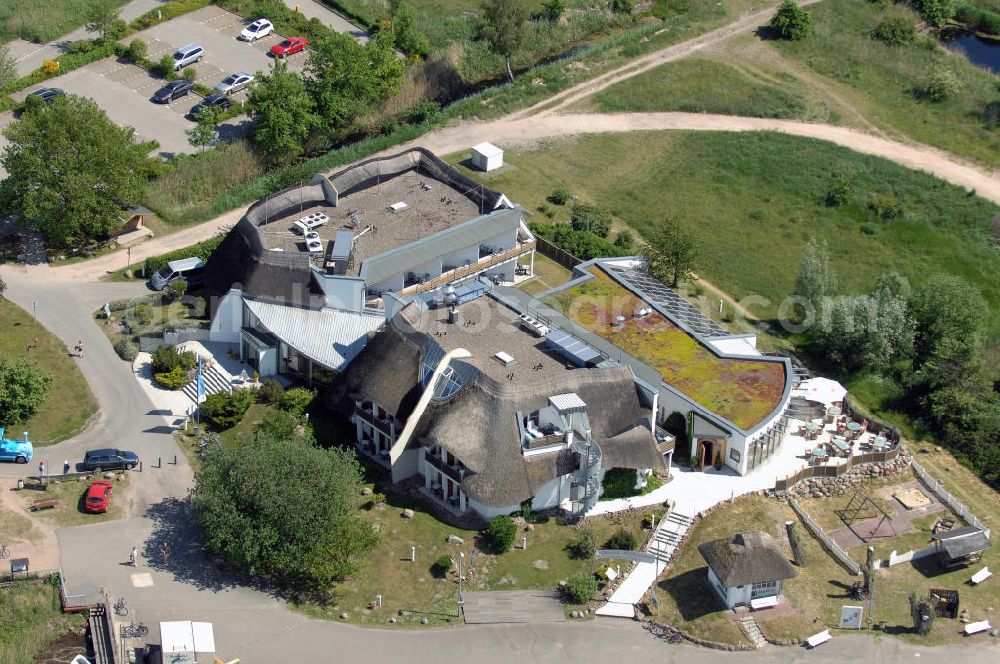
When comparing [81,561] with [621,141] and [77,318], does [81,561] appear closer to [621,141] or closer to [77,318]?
[77,318]

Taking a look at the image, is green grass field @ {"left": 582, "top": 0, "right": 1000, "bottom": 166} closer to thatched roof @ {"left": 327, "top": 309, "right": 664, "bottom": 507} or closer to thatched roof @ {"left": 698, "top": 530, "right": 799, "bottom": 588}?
thatched roof @ {"left": 327, "top": 309, "right": 664, "bottom": 507}

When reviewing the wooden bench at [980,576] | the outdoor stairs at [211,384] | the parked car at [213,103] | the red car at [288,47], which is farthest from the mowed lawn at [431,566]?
the red car at [288,47]

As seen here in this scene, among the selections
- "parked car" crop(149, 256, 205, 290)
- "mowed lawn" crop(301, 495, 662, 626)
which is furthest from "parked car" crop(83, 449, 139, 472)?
"parked car" crop(149, 256, 205, 290)

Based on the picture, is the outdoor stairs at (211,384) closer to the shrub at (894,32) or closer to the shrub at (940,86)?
the shrub at (940,86)

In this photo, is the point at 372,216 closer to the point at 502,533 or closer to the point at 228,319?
the point at 228,319

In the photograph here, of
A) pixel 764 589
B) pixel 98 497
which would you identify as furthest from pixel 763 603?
pixel 98 497

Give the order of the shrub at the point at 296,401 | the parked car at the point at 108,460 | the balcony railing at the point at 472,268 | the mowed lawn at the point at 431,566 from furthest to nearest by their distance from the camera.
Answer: the balcony railing at the point at 472,268 → the shrub at the point at 296,401 → the parked car at the point at 108,460 → the mowed lawn at the point at 431,566

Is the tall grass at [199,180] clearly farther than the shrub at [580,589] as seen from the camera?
Yes
